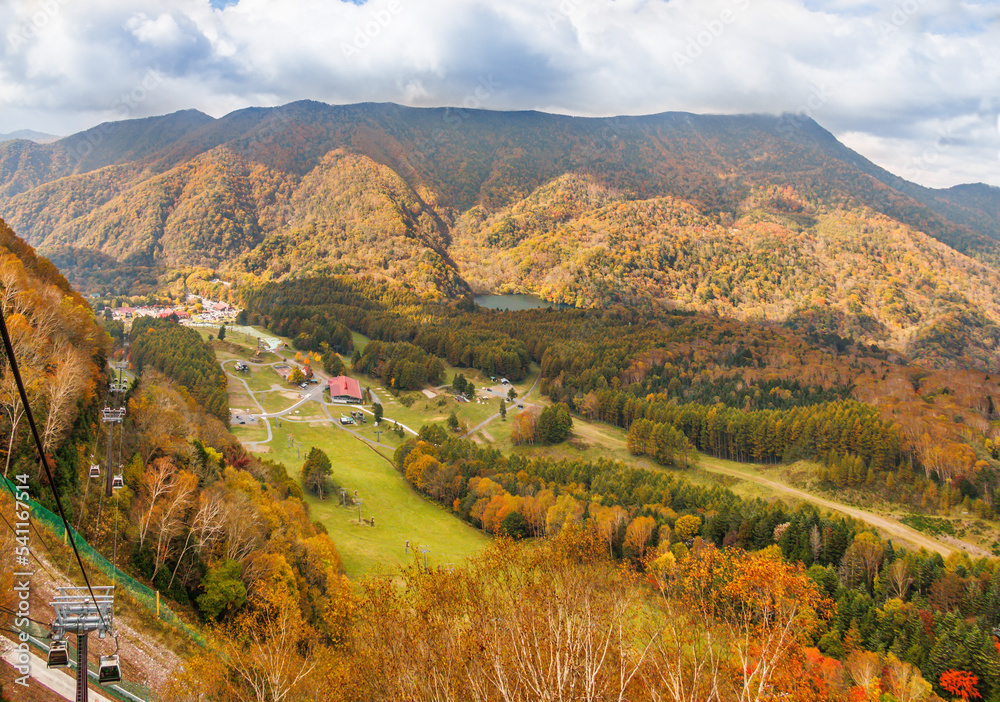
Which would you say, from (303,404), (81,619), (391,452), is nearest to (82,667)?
(81,619)

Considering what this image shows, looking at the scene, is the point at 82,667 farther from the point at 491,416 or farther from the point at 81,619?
the point at 491,416

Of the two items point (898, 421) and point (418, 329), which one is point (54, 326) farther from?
point (418, 329)

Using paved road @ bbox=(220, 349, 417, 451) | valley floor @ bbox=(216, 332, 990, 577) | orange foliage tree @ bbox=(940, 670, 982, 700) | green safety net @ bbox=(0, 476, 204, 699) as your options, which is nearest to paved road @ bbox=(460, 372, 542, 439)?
valley floor @ bbox=(216, 332, 990, 577)

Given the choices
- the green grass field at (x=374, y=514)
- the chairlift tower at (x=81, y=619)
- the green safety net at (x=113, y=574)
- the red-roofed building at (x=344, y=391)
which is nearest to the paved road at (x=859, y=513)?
the green grass field at (x=374, y=514)

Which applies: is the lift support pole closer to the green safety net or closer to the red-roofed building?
the green safety net

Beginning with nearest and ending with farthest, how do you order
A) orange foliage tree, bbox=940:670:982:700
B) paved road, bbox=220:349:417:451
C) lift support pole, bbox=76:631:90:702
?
1. lift support pole, bbox=76:631:90:702
2. orange foliage tree, bbox=940:670:982:700
3. paved road, bbox=220:349:417:451

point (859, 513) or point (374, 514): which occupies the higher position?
point (859, 513)

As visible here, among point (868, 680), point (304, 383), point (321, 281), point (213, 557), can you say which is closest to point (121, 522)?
point (213, 557)

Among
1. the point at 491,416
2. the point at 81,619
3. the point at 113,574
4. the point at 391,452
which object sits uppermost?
the point at 81,619

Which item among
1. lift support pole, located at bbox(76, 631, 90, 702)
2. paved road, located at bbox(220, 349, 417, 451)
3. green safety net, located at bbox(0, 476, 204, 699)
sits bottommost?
paved road, located at bbox(220, 349, 417, 451)
